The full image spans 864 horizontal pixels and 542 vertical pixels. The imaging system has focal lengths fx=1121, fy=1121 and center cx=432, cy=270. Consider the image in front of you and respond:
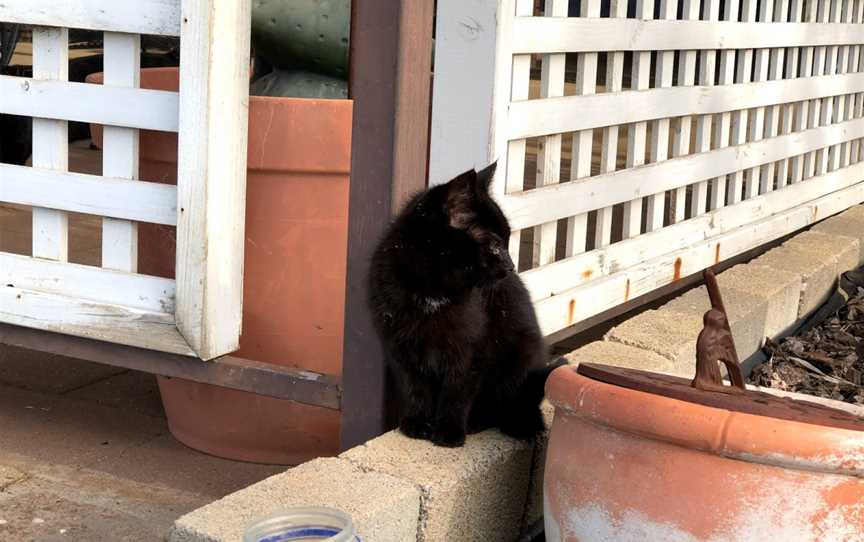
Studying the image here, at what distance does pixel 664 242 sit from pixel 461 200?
5.08 ft

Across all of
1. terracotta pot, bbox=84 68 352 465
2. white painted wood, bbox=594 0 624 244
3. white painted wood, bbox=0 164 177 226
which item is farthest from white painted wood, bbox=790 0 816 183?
white painted wood, bbox=0 164 177 226

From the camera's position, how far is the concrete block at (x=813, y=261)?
392 cm

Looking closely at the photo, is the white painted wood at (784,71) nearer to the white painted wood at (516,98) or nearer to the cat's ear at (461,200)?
the white painted wood at (516,98)

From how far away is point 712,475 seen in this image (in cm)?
171

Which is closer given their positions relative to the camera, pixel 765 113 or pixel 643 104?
pixel 643 104

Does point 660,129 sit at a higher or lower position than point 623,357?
higher

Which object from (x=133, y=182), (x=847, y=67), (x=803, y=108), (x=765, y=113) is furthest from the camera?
(x=847, y=67)

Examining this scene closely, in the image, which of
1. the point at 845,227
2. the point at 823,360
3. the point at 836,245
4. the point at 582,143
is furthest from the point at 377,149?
the point at 845,227

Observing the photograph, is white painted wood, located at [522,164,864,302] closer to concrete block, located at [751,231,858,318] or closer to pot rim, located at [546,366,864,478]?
concrete block, located at [751,231,858,318]

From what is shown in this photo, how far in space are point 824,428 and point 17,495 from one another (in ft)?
5.50

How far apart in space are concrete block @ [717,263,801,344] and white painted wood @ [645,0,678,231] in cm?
30

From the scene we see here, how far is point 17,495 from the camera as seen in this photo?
2.42m

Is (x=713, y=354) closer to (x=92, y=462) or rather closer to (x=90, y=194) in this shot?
(x=90, y=194)

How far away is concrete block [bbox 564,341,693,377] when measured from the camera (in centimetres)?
261
